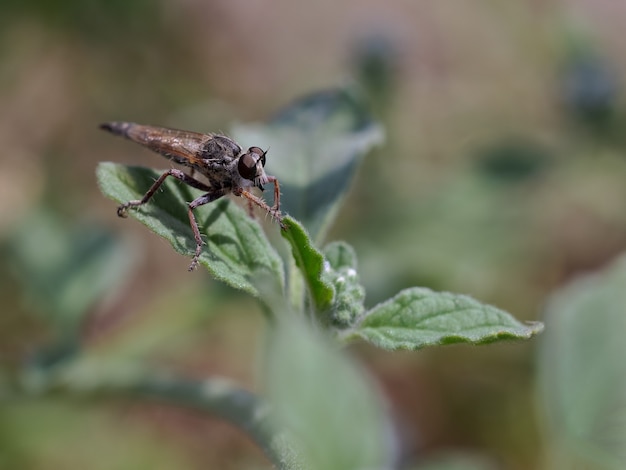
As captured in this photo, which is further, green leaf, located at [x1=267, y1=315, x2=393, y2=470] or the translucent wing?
the translucent wing

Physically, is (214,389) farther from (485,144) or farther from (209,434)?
(485,144)

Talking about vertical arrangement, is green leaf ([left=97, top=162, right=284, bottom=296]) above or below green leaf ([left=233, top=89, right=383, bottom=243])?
below

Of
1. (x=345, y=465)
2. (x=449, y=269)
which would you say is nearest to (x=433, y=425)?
(x=449, y=269)

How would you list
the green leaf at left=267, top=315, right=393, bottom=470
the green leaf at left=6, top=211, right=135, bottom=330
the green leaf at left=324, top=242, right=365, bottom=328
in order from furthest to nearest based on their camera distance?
the green leaf at left=6, top=211, right=135, bottom=330, the green leaf at left=324, top=242, right=365, bottom=328, the green leaf at left=267, top=315, right=393, bottom=470

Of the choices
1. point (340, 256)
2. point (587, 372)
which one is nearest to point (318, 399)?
point (340, 256)

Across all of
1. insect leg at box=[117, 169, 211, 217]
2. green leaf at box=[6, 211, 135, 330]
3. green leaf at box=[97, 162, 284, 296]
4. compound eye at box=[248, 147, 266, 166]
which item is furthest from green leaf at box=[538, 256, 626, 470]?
green leaf at box=[6, 211, 135, 330]

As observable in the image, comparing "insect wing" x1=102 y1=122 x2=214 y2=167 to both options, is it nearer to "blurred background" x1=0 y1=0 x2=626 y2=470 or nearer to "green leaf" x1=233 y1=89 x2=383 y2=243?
"green leaf" x1=233 y1=89 x2=383 y2=243

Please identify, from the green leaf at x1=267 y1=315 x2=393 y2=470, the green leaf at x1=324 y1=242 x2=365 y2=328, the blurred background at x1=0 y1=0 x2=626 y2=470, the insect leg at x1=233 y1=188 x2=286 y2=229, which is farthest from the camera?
the blurred background at x1=0 y1=0 x2=626 y2=470

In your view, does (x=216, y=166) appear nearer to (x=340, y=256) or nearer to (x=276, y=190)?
(x=276, y=190)
